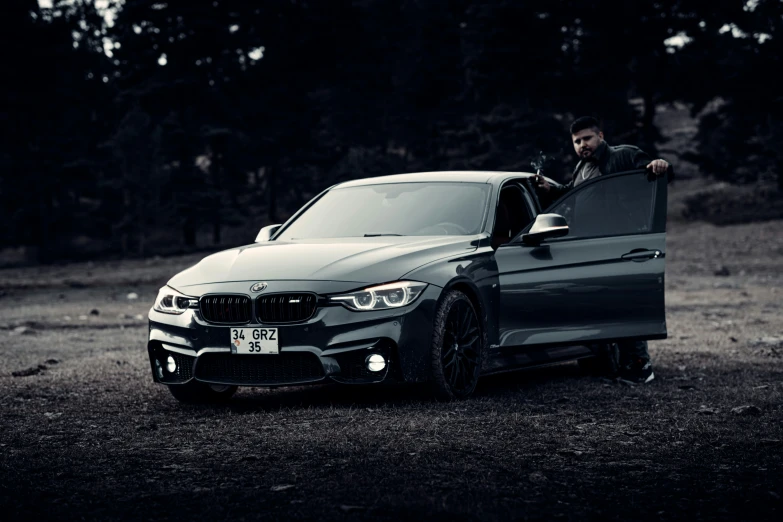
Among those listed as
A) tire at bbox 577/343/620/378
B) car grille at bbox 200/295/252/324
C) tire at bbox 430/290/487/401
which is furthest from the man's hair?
car grille at bbox 200/295/252/324

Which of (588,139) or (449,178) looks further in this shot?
(588,139)

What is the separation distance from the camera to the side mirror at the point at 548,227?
7.77m

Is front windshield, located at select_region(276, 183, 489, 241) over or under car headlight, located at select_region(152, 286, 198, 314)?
over

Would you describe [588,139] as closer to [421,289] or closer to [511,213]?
[511,213]

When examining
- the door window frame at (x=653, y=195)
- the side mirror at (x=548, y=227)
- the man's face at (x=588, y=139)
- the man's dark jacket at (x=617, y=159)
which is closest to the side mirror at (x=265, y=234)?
the side mirror at (x=548, y=227)

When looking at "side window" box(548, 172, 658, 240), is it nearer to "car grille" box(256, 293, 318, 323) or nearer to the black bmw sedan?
the black bmw sedan

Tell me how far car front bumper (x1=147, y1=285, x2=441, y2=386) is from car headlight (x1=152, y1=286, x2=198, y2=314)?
0.09m

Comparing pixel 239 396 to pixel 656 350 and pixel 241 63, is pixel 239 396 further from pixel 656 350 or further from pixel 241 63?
pixel 241 63

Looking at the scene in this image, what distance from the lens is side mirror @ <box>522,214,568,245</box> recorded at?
7766 millimetres

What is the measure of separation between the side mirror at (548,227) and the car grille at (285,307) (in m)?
1.91

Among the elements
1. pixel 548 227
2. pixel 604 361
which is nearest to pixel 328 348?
pixel 548 227

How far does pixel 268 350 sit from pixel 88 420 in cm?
124

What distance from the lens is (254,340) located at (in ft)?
22.3

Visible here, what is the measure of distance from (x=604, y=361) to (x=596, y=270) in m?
1.45
